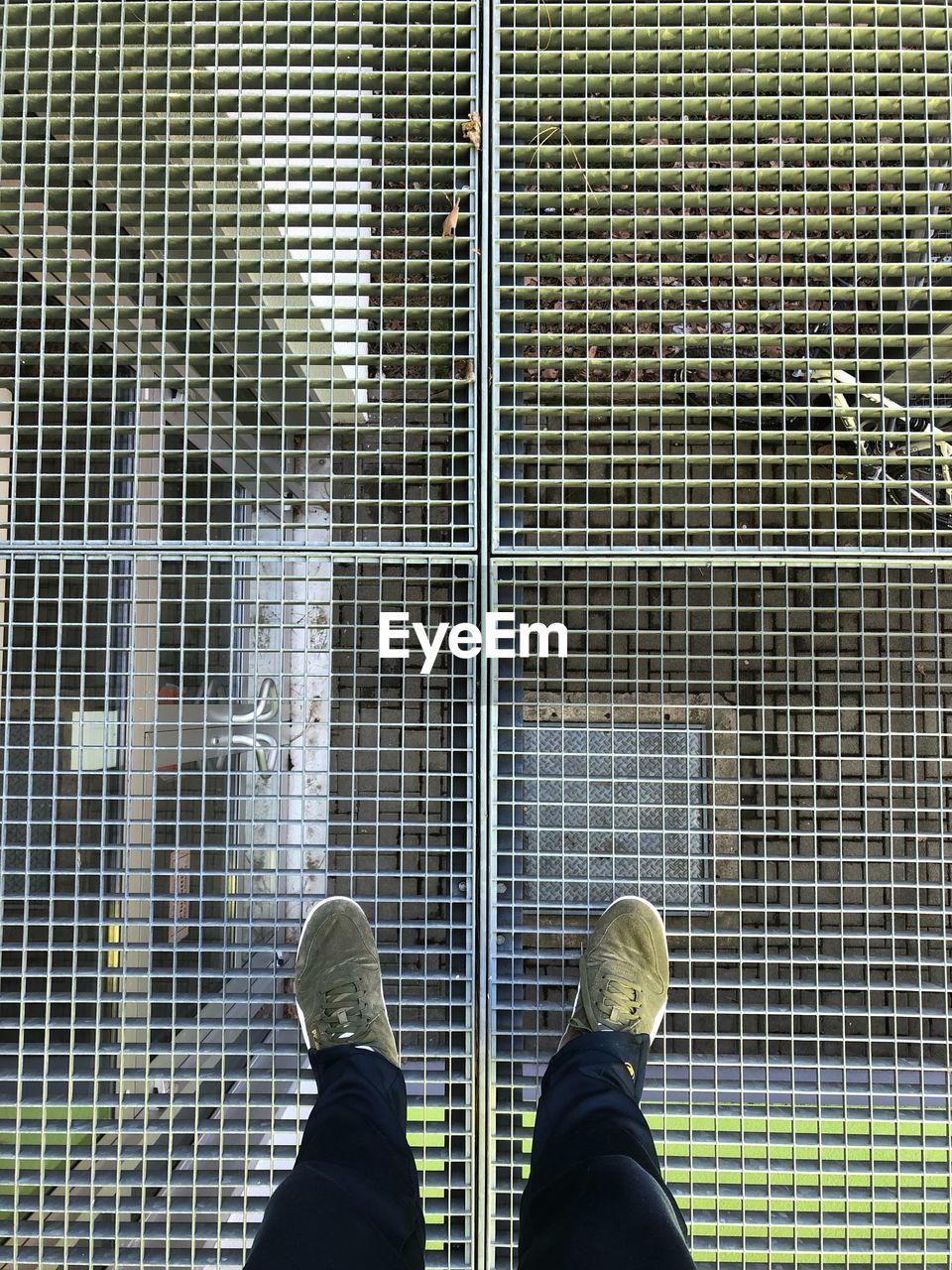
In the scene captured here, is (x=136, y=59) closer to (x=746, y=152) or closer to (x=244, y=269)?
(x=244, y=269)

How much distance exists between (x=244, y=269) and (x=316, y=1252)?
2.22 m

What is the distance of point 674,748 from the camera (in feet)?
8.30

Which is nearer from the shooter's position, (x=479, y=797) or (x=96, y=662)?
(x=479, y=797)

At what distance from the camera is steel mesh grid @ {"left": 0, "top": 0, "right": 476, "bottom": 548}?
1759mm

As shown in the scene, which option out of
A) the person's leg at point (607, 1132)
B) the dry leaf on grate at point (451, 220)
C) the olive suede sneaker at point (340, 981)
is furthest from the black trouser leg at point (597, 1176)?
the dry leaf on grate at point (451, 220)

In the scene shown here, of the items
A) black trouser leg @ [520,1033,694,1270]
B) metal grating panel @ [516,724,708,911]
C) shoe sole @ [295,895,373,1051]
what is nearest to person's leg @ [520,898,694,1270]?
black trouser leg @ [520,1033,694,1270]

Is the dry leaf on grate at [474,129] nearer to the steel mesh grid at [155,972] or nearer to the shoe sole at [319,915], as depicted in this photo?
the steel mesh grid at [155,972]

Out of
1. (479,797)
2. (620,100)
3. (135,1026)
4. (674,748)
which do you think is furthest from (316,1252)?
(620,100)

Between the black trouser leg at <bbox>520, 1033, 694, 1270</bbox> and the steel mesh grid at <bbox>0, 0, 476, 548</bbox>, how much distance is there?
1.36 m

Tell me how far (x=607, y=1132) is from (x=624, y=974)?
34 cm

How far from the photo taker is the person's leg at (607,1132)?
4.27ft

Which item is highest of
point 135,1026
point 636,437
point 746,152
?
point 746,152

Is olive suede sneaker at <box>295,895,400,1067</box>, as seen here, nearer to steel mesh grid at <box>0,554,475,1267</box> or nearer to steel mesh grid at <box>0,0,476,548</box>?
steel mesh grid at <box>0,554,475,1267</box>

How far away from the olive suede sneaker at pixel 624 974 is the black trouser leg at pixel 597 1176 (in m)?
0.04
